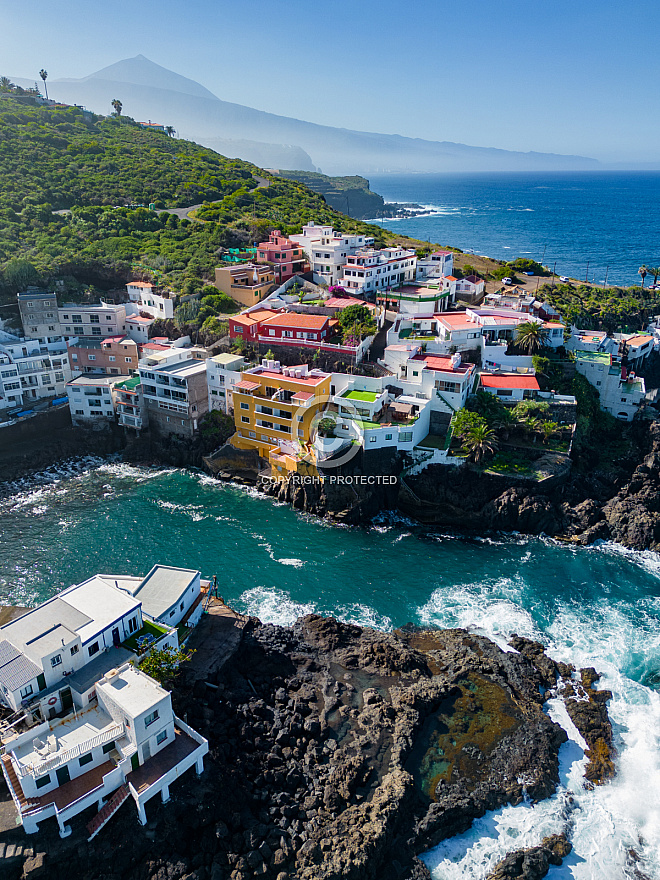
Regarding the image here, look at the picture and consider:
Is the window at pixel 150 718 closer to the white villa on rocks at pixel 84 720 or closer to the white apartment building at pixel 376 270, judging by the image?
the white villa on rocks at pixel 84 720

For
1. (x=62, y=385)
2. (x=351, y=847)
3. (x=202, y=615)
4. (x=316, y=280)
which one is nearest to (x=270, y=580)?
(x=202, y=615)

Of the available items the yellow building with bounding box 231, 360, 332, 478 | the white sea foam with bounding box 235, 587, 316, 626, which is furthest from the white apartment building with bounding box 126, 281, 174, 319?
the white sea foam with bounding box 235, 587, 316, 626

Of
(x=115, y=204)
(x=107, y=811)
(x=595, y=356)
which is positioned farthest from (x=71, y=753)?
(x=115, y=204)

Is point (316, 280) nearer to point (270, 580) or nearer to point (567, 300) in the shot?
point (567, 300)

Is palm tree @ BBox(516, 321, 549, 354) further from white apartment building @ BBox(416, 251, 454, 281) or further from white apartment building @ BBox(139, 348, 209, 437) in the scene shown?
white apartment building @ BBox(139, 348, 209, 437)

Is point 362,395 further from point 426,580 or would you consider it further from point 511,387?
point 426,580

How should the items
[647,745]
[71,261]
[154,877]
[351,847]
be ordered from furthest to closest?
[71,261] < [647,745] < [351,847] < [154,877]
